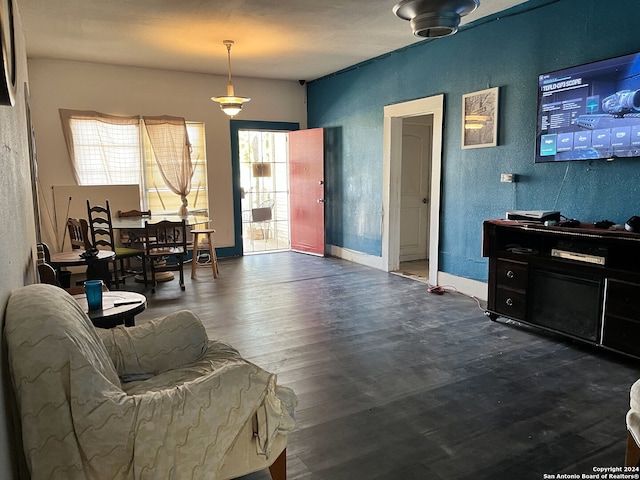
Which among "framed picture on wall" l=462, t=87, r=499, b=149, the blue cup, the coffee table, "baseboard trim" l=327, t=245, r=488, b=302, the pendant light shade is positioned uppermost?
the pendant light shade

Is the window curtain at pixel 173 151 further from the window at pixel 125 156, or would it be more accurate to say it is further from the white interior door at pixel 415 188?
the white interior door at pixel 415 188

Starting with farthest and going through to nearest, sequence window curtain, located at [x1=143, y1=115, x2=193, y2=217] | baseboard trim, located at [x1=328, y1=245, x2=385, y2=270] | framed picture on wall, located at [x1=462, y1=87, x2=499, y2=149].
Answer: window curtain, located at [x1=143, y1=115, x2=193, y2=217]
baseboard trim, located at [x1=328, y1=245, x2=385, y2=270]
framed picture on wall, located at [x1=462, y1=87, x2=499, y2=149]

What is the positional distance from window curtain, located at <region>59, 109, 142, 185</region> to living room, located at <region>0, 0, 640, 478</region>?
0.13 metres

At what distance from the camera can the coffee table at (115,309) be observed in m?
2.37

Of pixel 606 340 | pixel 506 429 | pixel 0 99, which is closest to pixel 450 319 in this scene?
pixel 606 340

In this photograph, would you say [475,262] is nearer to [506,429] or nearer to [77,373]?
[506,429]

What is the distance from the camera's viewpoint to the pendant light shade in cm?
313

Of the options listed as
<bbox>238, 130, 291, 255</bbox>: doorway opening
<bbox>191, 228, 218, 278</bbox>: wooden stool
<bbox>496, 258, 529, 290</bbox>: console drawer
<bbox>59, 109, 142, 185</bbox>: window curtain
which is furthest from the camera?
<bbox>238, 130, 291, 255</bbox>: doorway opening

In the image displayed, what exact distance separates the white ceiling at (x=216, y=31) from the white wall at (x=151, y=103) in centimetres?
23

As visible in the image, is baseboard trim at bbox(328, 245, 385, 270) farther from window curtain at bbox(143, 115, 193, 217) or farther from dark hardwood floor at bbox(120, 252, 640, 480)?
window curtain at bbox(143, 115, 193, 217)

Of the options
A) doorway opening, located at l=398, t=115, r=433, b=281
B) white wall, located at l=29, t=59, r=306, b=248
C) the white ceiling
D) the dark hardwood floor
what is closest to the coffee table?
the dark hardwood floor

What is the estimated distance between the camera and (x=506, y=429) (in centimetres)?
233

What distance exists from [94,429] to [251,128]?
20.7 ft

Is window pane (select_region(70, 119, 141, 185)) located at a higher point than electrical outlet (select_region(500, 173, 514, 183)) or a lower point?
higher
